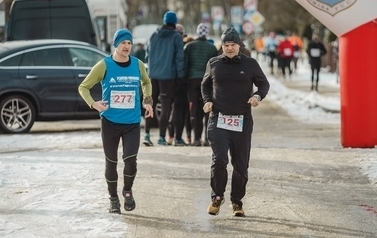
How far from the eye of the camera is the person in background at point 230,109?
9.00 metres

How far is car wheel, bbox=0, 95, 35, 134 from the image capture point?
17203 millimetres

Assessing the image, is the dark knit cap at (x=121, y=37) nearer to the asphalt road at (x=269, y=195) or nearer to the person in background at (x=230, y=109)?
the person in background at (x=230, y=109)

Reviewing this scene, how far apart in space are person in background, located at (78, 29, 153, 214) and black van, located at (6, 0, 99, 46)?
12.8 m

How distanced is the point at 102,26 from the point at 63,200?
2266 centimetres

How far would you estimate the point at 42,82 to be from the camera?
17.5m

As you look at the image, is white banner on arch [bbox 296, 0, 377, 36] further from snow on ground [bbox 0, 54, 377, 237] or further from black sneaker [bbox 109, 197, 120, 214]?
black sneaker [bbox 109, 197, 120, 214]

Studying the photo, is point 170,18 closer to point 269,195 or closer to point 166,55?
point 166,55

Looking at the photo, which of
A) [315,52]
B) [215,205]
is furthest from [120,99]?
[315,52]

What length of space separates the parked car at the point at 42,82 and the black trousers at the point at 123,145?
831 cm

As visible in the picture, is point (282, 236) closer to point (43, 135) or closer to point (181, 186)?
point (181, 186)

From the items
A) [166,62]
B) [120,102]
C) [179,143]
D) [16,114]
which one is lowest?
[179,143]

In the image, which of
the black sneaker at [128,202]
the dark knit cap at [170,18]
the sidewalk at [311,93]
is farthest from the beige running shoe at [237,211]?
the sidewalk at [311,93]

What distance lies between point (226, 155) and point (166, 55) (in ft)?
19.2

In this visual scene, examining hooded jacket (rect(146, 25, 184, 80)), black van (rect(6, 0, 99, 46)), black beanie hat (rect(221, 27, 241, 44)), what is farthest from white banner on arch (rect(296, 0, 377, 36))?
black van (rect(6, 0, 99, 46))
